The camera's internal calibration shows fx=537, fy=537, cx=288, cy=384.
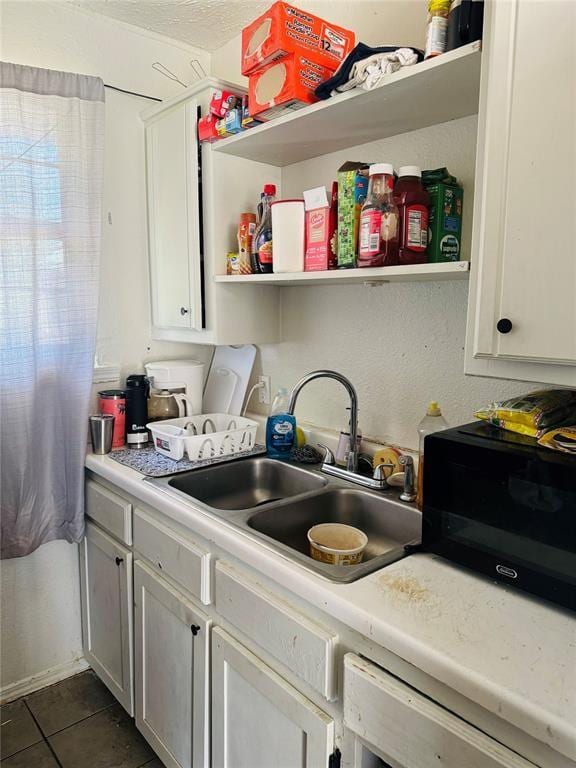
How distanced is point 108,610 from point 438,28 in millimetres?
1892

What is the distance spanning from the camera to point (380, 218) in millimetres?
1232

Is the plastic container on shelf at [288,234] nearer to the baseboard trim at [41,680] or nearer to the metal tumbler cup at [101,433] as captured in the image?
the metal tumbler cup at [101,433]

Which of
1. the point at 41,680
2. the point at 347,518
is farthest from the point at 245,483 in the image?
the point at 41,680

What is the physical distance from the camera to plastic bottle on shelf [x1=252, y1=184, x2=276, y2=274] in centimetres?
163

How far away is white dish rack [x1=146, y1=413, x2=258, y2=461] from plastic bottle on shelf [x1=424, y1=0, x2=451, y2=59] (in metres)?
1.20

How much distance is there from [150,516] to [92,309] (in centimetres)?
75

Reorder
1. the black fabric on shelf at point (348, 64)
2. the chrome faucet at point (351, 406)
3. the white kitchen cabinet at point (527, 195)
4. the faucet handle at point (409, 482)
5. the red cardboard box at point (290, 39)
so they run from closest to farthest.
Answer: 1. the white kitchen cabinet at point (527, 195)
2. the black fabric on shelf at point (348, 64)
3. the red cardboard box at point (290, 39)
4. the faucet handle at point (409, 482)
5. the chrome faucet at point (351, 406)

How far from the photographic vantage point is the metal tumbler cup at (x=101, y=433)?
185 cm

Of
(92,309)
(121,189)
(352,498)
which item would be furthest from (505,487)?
(121,189)

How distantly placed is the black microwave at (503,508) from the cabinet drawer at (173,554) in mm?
542

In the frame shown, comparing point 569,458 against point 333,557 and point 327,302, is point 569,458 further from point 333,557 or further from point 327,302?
point 327,302

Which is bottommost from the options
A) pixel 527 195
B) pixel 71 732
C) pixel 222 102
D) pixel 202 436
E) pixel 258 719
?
pixel 71 732

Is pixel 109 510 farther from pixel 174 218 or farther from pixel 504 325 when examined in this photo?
pixel 504 325

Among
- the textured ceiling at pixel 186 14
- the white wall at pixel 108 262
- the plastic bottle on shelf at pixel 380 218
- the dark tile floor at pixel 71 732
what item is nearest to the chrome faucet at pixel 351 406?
the plastic bottle on shelf at pixel 380 218
